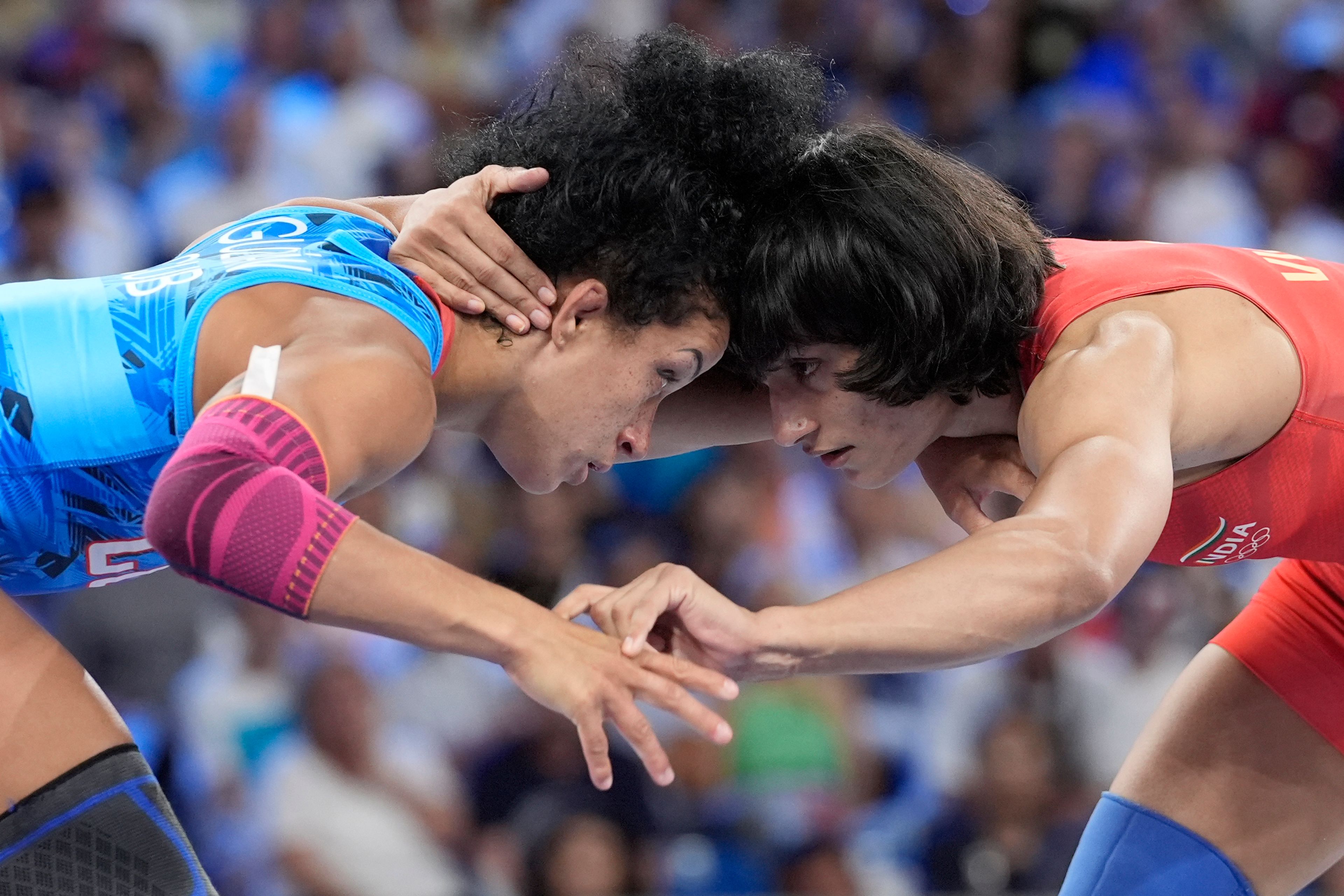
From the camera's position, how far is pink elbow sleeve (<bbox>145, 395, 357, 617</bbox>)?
1663 mm

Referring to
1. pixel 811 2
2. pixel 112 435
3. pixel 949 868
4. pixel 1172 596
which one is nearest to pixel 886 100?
pixel 811 2

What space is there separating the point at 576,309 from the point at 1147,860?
1.50 metres

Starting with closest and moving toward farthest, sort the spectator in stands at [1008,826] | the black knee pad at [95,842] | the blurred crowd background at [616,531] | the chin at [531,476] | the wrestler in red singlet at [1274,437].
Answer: the black knee pad at [95,842] → the wrestler in red singlet at [1274,437] → the chin at [531,476] → the blurred crowd background at [616,531] → the spectator in stands at [1008,826]

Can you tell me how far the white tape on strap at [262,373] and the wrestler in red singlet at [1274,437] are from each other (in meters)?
1.25

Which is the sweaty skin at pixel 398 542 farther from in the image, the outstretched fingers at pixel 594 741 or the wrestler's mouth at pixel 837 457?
the wrestler's mouth at pixel 837 457

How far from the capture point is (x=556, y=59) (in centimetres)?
274

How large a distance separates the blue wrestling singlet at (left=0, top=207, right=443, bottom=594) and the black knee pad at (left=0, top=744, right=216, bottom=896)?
40 cm

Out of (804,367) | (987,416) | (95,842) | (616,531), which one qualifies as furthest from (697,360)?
(616,531)

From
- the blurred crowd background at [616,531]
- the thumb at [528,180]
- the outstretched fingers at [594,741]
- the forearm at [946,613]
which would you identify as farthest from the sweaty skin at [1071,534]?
the blurred crowd background at [616,531]

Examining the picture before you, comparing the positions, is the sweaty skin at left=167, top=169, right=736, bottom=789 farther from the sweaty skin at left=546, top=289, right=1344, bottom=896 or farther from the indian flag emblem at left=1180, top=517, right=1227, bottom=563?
the indian flag emblem at left=1180, top=517, right=1227, bottom=563

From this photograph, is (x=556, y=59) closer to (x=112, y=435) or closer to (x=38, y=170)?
(x=112, y=435)

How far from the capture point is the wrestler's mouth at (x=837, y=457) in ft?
8.81

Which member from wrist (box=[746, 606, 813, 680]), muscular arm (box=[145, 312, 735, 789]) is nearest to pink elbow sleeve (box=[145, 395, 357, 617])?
muscular arm (box=[145, 312, 735, 789])

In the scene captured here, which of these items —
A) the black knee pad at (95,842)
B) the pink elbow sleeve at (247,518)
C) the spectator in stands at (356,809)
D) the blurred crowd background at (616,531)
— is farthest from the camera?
the blurred crowd background at (616,531)
